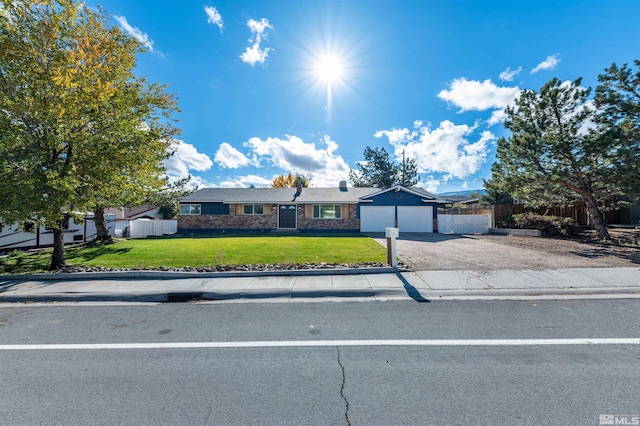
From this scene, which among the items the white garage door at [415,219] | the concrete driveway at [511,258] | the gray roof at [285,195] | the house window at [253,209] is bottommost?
the concrete driveway at [511,258]

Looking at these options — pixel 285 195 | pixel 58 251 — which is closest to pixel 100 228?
pixel 58 251

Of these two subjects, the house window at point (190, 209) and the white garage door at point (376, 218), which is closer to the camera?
the white garage door at point (376, 218)

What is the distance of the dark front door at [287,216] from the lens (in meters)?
21.1

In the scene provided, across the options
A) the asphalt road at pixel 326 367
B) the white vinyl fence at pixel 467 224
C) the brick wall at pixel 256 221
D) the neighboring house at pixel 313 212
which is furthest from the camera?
the brick wall at pixel 256 221

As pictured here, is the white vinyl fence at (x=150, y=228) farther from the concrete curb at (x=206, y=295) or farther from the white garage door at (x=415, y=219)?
the white garage door at (x=415, y=219)

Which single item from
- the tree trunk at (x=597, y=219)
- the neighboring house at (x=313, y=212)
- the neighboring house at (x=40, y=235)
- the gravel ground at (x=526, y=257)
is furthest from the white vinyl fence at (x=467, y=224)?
the neighboring house at (x=40, y=235)

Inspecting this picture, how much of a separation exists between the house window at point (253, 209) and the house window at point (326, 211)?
422 cm

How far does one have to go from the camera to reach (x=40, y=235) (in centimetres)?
1421

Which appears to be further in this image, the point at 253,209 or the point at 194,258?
the point at 253,209

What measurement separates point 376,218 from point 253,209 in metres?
9.56

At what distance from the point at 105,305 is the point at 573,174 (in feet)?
63.3

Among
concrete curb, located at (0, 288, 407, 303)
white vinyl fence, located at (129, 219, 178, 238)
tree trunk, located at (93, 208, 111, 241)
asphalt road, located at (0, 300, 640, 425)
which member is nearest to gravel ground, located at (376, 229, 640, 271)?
concrete curb, located at (0, 288, 407, 303)

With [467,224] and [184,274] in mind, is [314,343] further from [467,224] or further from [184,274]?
[467,224]

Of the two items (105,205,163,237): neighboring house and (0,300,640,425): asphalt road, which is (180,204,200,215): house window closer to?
(105,205,163,237): neighboring house
